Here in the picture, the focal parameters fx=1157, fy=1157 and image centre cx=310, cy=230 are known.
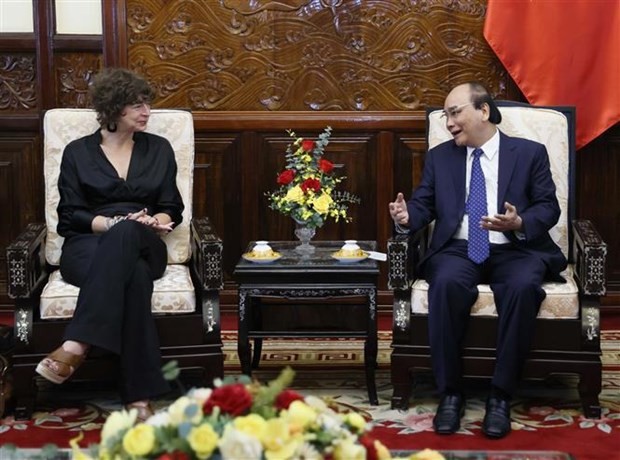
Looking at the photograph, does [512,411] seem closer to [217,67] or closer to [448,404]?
[448,404]

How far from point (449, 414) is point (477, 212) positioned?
2.55 ft

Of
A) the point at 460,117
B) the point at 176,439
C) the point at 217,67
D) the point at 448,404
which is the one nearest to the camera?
the point at 176,439

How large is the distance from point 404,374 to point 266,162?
169 centimetres

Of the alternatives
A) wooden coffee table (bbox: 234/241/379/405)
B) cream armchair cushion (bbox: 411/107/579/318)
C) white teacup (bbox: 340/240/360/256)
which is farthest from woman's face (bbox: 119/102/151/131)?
cream armchair cushion (bbox: 411/107/579/318)

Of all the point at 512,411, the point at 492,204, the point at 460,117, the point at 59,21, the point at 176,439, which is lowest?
the point at 512,411

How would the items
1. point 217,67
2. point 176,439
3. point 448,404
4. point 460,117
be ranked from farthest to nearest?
point 217,67, point 460,117, point 448,404, point 176,439

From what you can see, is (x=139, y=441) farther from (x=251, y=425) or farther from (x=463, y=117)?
(x=463, y=117)

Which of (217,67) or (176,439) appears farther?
(217,67)

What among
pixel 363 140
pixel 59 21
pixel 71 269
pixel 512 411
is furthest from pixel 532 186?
pixel 59 21

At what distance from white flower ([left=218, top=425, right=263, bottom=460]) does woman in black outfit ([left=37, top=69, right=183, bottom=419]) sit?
2.16 m

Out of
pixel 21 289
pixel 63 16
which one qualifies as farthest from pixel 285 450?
pixel 63 16

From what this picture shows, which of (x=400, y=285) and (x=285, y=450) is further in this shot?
(x=400, y=285)

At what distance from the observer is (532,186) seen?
432 centimetres

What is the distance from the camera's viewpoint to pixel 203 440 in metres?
1.87
